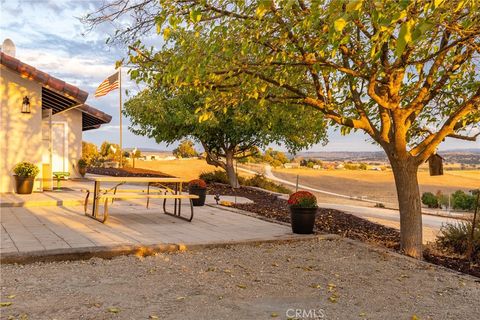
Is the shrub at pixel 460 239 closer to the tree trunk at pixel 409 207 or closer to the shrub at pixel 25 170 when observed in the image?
the tree trunk at pixel 409 207

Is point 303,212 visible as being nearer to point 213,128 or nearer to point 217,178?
point 213,128

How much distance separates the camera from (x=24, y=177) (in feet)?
40.2

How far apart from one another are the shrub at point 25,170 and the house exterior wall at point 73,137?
6.73 metres

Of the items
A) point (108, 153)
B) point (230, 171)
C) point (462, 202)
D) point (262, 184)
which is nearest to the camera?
point (462, 202)

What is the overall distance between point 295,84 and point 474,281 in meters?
4.30

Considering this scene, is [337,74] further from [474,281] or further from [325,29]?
[474,281]

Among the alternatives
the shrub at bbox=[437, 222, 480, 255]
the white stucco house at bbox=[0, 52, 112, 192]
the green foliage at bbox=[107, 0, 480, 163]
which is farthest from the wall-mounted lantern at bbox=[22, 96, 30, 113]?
the shrub at bbox=[437, 222, 480, 255]

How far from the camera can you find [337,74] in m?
8.30

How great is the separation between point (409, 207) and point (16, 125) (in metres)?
10.2

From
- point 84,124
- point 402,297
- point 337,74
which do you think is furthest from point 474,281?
point 84,124

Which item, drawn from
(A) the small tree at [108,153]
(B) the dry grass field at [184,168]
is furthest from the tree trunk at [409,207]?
(A) the small tree at [108,153]

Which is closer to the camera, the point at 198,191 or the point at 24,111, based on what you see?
the point at 198,191

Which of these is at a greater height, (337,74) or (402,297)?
(337,74)

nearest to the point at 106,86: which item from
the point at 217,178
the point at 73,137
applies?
the point at 73,137
